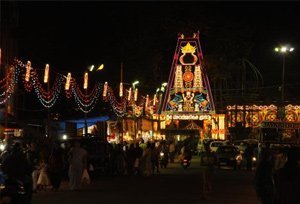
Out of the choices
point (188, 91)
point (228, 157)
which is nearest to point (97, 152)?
point (228, 157)

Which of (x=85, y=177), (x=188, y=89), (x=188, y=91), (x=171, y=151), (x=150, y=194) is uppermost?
(x=188, y=89)

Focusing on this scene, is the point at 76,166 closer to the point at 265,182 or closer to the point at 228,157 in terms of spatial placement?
the point at 265,182

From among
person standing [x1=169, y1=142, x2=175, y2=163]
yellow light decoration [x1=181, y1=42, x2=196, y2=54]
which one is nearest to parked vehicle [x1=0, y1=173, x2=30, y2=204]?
person standing [x1=169, y1=142, x2=175, y2=163]

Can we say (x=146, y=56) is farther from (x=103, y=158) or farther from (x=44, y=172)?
(x=44, y=172)

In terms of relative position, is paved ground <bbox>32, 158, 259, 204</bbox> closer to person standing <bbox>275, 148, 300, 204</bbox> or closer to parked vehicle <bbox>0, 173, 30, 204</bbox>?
parked vehicle <bbox>0, 173, 30, 204</bbox>

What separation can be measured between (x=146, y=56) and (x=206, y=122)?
2087cm

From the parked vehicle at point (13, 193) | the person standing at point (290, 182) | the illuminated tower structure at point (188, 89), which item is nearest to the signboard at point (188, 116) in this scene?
the illuminated tower structure at point (188, 89)

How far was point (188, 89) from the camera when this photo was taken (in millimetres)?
64188

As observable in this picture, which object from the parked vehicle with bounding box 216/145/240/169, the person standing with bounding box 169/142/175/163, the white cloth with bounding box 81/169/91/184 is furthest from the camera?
the person standing with bounding box 169/142/175/163

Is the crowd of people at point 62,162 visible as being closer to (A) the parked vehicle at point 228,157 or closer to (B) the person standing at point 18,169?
(B) the person standing at point 18,169

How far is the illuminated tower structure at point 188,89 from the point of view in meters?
62.2

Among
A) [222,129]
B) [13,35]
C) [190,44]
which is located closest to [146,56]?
[190,44]

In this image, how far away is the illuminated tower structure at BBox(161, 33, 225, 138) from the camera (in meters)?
62.2

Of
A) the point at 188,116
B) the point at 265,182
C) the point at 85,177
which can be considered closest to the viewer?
the point at 265,182
